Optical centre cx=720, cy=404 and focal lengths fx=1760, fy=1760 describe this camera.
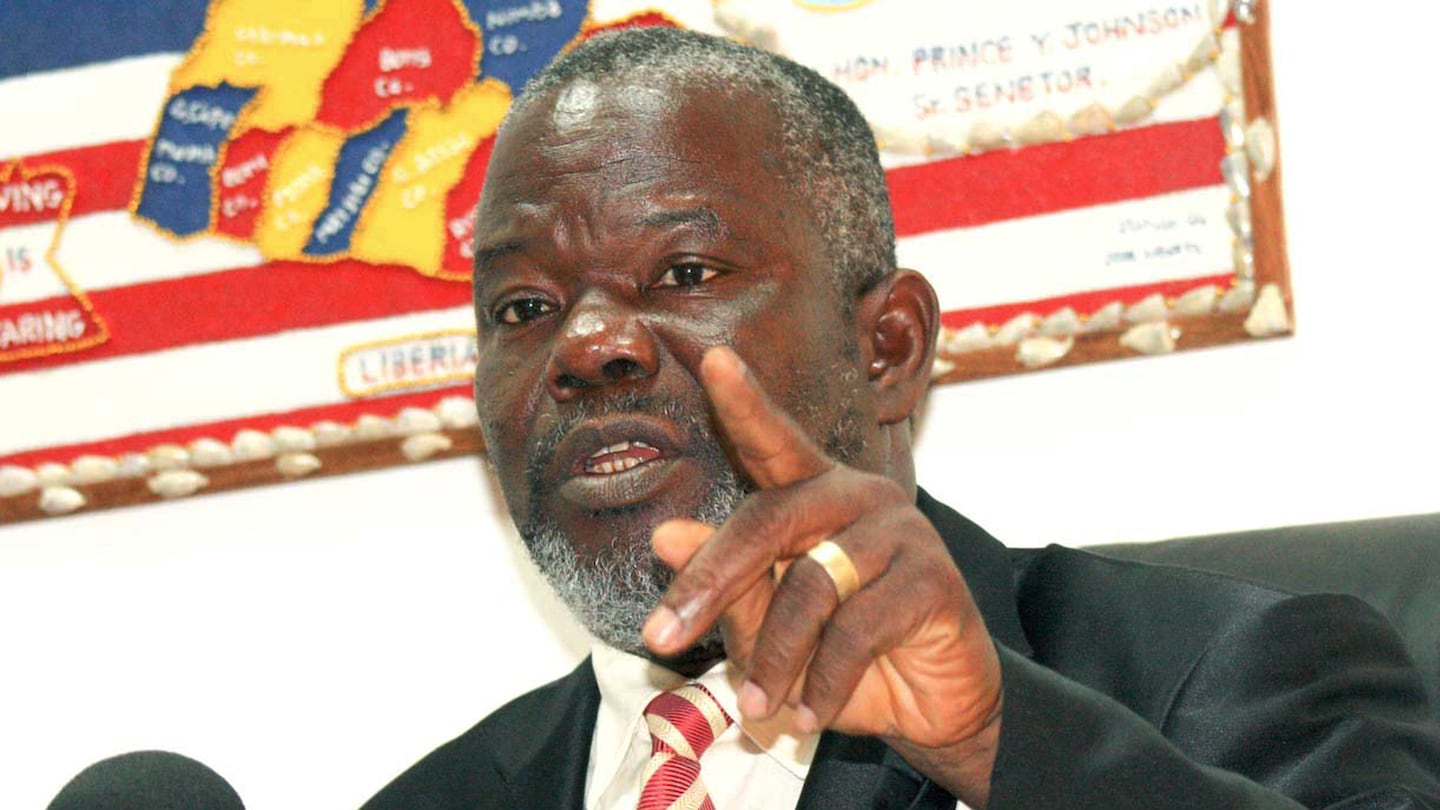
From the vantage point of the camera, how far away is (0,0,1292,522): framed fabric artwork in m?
1.87

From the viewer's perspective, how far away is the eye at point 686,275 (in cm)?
146

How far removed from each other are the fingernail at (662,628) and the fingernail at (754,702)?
5 cm

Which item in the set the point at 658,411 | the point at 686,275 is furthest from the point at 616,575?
the point at 686,275

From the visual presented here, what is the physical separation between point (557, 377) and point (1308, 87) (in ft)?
3.05

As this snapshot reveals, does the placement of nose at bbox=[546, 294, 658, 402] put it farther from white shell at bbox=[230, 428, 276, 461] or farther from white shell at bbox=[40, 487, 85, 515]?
white shell at bbox=[40, 487, 85, 515]

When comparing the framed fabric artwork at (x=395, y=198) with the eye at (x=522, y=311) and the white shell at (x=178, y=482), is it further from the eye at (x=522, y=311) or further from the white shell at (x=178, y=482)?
the eye at (x=522, y=311)

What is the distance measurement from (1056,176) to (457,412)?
0.72m

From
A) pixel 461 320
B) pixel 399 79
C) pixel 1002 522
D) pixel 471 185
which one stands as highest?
pixel 399 79

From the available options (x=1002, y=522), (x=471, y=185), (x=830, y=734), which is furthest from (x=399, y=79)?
(x=830, y=734)

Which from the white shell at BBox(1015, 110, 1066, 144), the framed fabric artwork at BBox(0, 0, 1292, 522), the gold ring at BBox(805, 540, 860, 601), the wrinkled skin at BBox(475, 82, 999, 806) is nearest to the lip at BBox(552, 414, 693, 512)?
the wrinkled skin at BBox(475, 82, 999, 806)

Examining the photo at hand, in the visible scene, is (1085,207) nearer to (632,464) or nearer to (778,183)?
(778,183)

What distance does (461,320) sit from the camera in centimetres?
202

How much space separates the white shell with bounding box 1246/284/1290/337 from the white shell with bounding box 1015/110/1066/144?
0.88 ft

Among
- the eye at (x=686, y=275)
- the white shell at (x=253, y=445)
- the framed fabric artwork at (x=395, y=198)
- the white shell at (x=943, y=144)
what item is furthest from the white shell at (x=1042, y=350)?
the white shell at (x=253, y=445)
